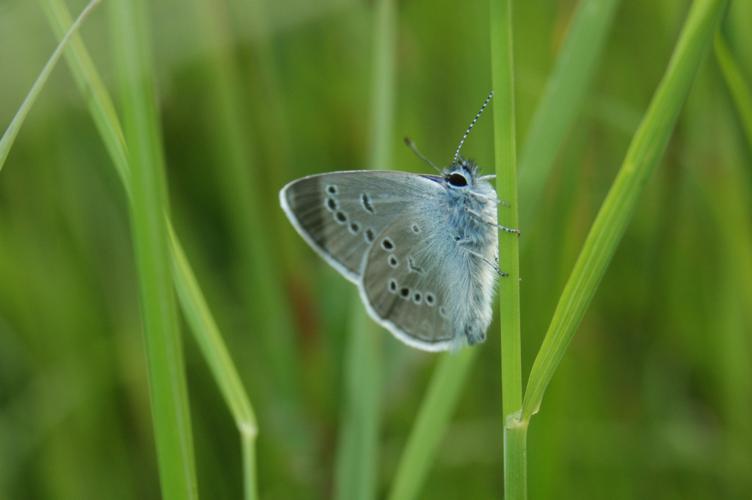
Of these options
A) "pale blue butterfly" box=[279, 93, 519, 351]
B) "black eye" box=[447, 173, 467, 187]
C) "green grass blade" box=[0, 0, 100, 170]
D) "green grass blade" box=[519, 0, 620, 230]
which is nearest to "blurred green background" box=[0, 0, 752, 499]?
"pale blue butterfly" box=[279, 93, 519, 351]

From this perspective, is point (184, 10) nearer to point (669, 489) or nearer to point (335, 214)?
point (335, 214)

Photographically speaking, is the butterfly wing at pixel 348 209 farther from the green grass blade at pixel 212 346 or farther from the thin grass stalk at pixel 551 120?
the green grass blade at pixel 212 346

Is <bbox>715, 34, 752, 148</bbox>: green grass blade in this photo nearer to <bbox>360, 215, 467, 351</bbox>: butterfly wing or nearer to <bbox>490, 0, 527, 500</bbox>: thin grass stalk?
<bbox>490, 0, 527, 500</bbox>: thin grass stalk

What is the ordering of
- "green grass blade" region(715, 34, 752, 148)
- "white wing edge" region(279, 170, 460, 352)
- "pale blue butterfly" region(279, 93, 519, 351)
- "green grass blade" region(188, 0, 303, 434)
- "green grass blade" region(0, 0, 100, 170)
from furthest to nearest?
"green grass blade" region(188, 0, 303, 434) < "pale blue butterfly" region(279, 93, 519, 351) < "white wing edge" region(279, 170, 460, 352) < "green grass blade" region(715, 34, 752, 148) < "green grass blade" region(0, 0, 100, 170)

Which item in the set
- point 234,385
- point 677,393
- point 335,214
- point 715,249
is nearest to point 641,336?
point 677,393

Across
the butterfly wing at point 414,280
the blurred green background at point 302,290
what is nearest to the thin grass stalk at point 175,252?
the butterfly wing at point 414,280

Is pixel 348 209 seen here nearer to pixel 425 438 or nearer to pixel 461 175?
pixel 461 175
